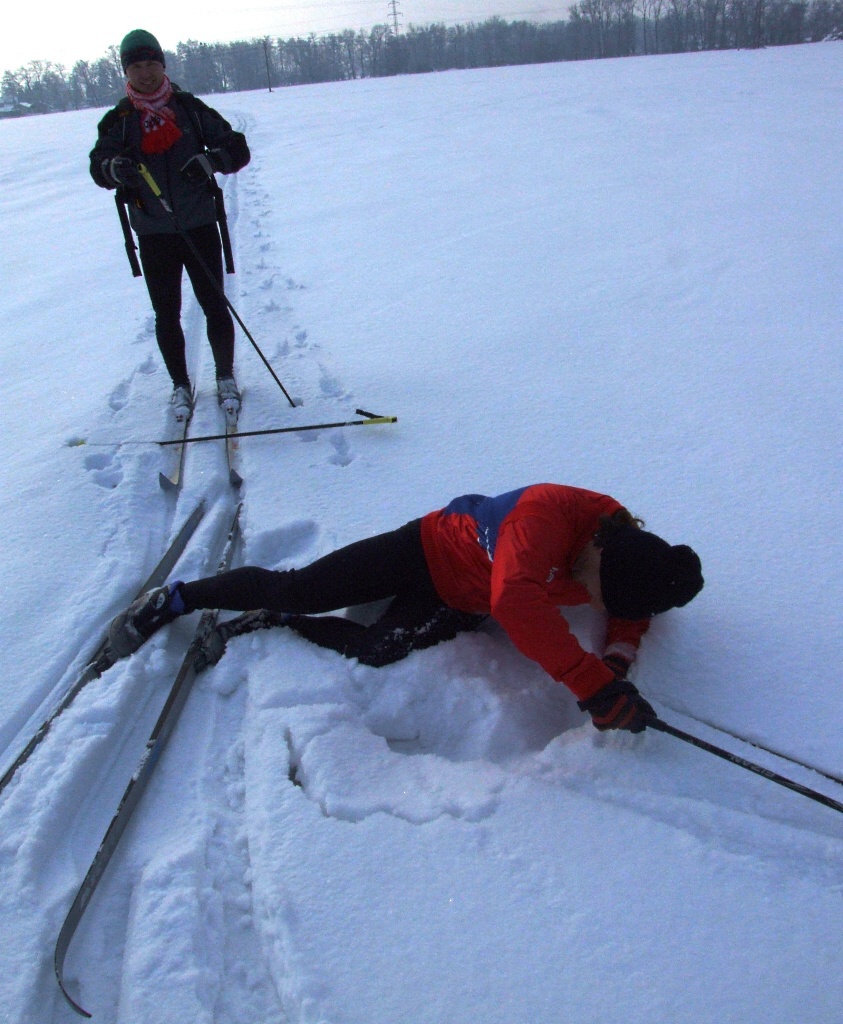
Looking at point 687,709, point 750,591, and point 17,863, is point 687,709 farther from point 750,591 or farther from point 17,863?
point 17,863

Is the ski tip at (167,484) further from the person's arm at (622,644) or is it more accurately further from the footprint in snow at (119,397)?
the person's arm at (622,644)

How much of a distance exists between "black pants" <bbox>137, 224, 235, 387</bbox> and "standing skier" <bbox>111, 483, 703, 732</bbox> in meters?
1.75

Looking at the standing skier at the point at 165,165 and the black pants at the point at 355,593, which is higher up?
the standing skier at the point at 165,165

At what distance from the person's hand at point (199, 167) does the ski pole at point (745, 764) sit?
9.85 feet

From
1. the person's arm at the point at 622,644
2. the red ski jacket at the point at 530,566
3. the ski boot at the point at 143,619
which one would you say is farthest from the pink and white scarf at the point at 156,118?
the person's arm at the point at 622,644

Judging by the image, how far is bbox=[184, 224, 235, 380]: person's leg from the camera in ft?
11.4

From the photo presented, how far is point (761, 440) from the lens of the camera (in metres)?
3.14

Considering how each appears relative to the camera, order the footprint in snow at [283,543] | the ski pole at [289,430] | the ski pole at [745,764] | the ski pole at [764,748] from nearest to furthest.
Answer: the ski pole at [745,764]
the ski pole at [764,748]
the footprint in snow at [283,543]
the ski pole at [289,430]

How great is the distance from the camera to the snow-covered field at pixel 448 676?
147 cm

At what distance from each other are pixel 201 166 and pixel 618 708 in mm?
2956

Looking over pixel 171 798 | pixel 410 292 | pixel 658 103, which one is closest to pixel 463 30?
pixel 658 103

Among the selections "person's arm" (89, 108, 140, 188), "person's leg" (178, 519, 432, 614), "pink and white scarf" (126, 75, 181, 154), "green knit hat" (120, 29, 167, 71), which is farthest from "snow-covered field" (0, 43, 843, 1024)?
"green knit hat" (120, 29, 167, 71)

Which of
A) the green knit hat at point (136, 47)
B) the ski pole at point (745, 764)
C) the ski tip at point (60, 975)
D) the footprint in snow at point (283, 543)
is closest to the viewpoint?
the ski tip at point (60, 975)

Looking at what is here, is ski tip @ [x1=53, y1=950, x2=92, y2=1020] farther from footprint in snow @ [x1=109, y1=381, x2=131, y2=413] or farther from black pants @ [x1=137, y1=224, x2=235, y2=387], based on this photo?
footprint in snow @ [x1=109, y1=381, x2=131, y2=413]
